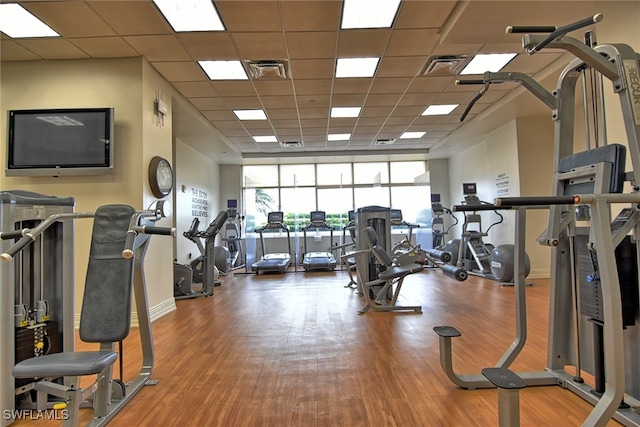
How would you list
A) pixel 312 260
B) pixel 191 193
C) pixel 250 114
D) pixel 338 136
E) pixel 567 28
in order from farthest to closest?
pixel 312 260 < pixel 338 136 < pixel 191 193 < pixel 250 114 < pixel 567 28

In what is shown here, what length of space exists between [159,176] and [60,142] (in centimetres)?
105

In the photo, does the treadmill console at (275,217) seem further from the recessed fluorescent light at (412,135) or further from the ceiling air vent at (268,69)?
the ceiling air vent at (268,69)

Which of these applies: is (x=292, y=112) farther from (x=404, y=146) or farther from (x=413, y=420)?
(x=413, y=420)

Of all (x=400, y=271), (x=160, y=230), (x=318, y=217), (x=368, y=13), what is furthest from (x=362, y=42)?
(x=318, y=217)

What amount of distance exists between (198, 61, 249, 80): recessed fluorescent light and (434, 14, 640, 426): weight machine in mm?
3251

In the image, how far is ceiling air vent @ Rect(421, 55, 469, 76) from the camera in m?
4.30

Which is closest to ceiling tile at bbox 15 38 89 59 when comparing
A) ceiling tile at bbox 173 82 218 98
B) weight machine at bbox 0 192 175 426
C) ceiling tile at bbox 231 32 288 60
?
ceiling tile at bbox 173 82 218 98

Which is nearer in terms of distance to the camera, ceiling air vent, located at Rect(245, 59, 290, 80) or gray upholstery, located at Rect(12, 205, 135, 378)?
gray upholstery, located at Rect(12, 205, 135, 378)

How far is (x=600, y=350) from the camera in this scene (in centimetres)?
199

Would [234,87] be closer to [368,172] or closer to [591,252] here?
[591,252]

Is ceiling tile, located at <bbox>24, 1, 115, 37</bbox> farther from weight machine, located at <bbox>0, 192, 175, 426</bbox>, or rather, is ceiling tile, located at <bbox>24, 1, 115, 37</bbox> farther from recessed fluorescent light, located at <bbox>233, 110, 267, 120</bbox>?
recessed fluorescent light, located at <bbox>233, 110, 267, 120</bbox>

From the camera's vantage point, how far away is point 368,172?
35.3ft

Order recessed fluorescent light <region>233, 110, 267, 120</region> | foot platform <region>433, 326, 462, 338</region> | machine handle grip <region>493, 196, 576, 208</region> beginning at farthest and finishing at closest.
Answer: recessed fluorescent light <region>233, 110, 267, 120</region> → foot platform <region>433, 326, 462, 338</region> → machine handle grip <region>493, 196, 576, 208</region>

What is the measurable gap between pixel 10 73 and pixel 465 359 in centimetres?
576
